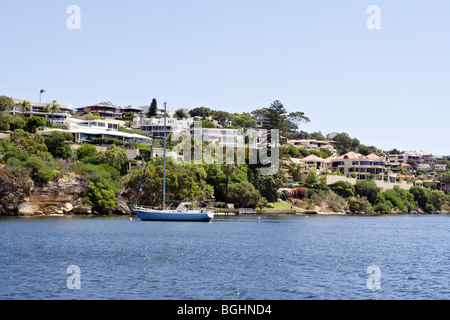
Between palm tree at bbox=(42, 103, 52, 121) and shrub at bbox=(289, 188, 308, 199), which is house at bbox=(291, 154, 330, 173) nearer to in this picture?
shrub at bbox=(289, 188, 308, 199)

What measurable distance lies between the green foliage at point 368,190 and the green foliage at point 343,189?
11.5 feet

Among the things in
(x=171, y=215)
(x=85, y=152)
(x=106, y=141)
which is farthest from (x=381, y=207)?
(x=171, y=215)

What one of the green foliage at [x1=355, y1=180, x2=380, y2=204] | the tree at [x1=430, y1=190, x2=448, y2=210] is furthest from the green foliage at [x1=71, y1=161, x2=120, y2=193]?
the tree at [x1=430, y1=190, x2=448, y2=210]

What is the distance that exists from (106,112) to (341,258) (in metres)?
152

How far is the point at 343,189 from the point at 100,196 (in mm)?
67158

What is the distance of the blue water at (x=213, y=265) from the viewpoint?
26.9 metres

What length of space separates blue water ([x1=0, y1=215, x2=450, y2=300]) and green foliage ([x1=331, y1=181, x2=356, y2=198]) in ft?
247

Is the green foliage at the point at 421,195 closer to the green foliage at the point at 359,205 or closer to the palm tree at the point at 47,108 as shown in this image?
the green foliage at the point at 359,205

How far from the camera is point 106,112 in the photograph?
182m

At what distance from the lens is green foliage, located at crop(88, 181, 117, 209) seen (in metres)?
86.7

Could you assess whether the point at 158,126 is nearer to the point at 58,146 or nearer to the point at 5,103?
the point at 5,103
